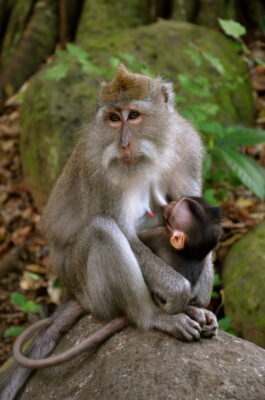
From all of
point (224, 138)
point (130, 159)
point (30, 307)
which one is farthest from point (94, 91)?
point (130, 159)

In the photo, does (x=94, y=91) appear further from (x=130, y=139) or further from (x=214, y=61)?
(x=130, y=139)

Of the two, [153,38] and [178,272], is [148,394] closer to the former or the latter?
[178,272]

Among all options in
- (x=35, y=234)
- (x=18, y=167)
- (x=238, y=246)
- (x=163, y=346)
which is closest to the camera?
(x=163, y=346)

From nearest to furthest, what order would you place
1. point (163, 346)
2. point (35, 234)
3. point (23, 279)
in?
point (163, 346), point (23, 279), point (35, 234)

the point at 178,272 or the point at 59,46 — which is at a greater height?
the point at 59,46

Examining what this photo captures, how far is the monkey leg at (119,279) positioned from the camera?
Result: 13.9 ft

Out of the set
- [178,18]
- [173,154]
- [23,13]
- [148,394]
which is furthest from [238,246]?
[23,13]

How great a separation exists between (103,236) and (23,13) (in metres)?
6.83

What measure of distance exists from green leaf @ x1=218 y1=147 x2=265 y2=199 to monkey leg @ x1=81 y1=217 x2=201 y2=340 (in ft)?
6.84

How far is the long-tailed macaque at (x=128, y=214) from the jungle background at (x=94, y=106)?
116 centimetres

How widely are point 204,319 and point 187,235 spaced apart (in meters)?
0.52

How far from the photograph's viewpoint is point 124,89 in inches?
173

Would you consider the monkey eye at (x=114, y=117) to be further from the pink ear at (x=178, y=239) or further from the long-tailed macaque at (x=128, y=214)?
the pink ear at (x=178, y=239)

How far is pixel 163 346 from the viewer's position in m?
4.08
